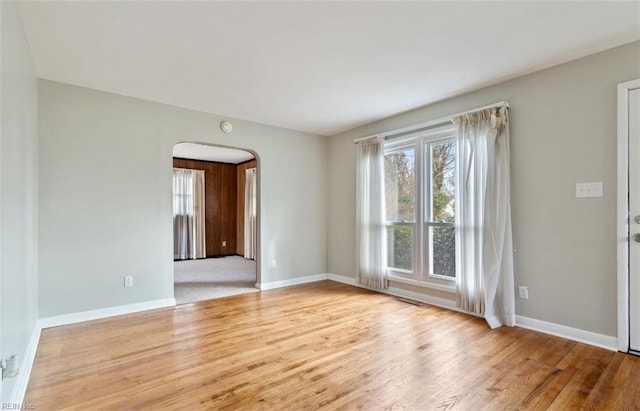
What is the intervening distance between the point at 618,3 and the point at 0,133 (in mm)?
3625

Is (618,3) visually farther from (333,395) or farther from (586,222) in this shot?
(333,395)

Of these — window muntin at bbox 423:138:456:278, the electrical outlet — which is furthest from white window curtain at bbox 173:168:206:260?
the electrical outlet

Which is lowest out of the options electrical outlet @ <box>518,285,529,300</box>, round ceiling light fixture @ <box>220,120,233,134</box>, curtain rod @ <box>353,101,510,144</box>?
electrical outlet @ <box>518,285,529,300</box>

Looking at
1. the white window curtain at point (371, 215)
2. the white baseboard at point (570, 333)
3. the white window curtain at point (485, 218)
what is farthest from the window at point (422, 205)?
the white baseboard at point (570, 333)

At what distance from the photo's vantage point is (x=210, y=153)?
738 centimetres

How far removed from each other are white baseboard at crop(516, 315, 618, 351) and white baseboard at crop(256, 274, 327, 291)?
9.80 ft

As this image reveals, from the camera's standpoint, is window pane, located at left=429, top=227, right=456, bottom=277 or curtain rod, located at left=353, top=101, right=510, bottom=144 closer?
curtain rod, located at left=353, top=101, right=510, bottom=144

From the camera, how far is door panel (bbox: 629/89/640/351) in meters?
2.49

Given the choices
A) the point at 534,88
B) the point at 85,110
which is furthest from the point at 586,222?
the point at 85,110

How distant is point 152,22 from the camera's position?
2244 mm

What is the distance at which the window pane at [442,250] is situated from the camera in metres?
3.79

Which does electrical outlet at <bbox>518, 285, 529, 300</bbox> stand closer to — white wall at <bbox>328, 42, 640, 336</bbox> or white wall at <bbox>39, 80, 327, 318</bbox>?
white wall at <bbox>328, 42, 640, 336</bbox>

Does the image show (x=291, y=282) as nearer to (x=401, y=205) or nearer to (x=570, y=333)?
(x=401, y=205)

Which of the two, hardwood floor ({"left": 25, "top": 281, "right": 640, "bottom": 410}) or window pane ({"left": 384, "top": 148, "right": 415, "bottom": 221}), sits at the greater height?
window pane ({"left": 384, "top": 148, "right": 415, "bottom": 221})
